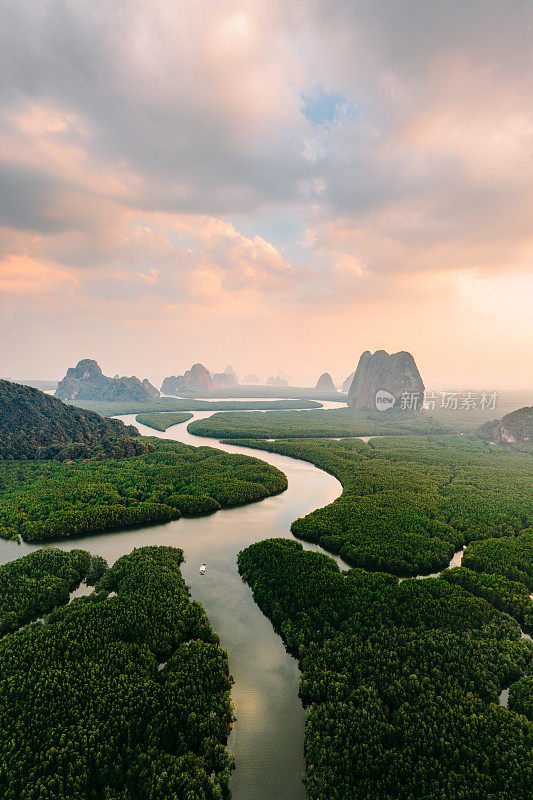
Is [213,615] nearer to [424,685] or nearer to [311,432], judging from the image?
[424,685]

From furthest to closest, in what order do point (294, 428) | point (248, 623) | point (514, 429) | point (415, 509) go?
1. point (294, 428)
2. point (514, 429)
3. point (415, 509)
4. point (248, 623)

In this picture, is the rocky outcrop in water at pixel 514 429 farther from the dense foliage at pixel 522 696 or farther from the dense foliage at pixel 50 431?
the dense foliage at pixel 50 431

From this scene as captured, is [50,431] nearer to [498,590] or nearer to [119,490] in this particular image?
[119,490]

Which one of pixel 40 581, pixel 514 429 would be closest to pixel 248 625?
pixel 40 581

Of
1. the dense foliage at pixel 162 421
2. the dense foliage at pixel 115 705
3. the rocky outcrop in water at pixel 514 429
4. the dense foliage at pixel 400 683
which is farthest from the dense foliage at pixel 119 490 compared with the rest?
the rocky outcrop in water at pixel 514 429

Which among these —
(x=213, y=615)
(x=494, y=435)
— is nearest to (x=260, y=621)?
(x=213, y=615)

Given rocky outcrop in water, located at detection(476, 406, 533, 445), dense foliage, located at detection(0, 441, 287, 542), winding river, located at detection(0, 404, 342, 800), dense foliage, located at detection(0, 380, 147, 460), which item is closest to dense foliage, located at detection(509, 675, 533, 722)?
winding river, located at detection(0, 404, 342, 800)

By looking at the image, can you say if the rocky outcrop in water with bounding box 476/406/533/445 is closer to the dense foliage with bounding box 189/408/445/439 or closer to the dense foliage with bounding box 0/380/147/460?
the dense foliage with bounding box 189/408/445/439
